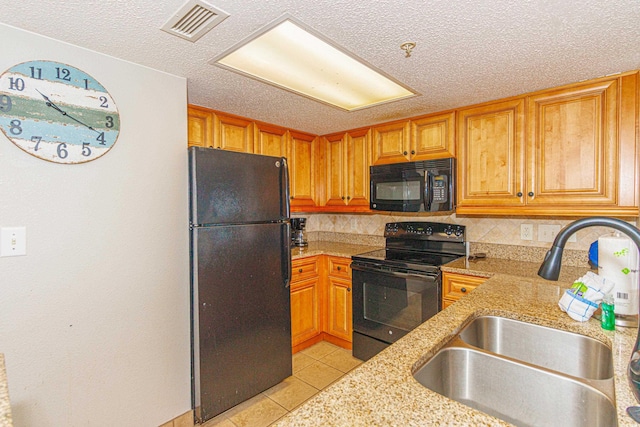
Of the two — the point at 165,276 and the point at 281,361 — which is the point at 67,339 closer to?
the point at 165,276

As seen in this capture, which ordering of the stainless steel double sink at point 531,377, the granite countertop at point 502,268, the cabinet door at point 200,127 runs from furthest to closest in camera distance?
the cabinet door at point 200,127 < the granite countertop at point 502,268 < the stainless steel double sink at point 531,377

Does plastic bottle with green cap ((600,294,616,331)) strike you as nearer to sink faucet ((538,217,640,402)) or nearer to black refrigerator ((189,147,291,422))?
sink faucet ((538,217,640,402))

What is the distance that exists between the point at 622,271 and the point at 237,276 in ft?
6.05

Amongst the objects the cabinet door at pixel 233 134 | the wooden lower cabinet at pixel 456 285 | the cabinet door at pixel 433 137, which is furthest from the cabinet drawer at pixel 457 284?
the cabinet door at pixel 233 134

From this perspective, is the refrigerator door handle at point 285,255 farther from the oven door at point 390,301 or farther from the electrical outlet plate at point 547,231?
the electrical outlet plate at point 547,231

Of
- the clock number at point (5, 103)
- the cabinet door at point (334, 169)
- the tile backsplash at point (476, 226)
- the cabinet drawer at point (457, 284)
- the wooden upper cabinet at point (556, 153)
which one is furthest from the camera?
the cabinet door at point (334, 169)

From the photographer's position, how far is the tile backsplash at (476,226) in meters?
2.19

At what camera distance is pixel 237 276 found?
6.61 feet

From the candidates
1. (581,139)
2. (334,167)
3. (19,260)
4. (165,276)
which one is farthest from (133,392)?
(581,139)

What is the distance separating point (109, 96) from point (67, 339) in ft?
3.97

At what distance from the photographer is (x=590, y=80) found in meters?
1.89

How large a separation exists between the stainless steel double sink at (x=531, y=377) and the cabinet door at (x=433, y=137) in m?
1.59

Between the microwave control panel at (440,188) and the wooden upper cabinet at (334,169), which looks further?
the wooden upper cabinet at (334,169)

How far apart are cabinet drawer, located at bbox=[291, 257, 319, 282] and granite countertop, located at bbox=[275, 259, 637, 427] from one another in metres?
1.56
